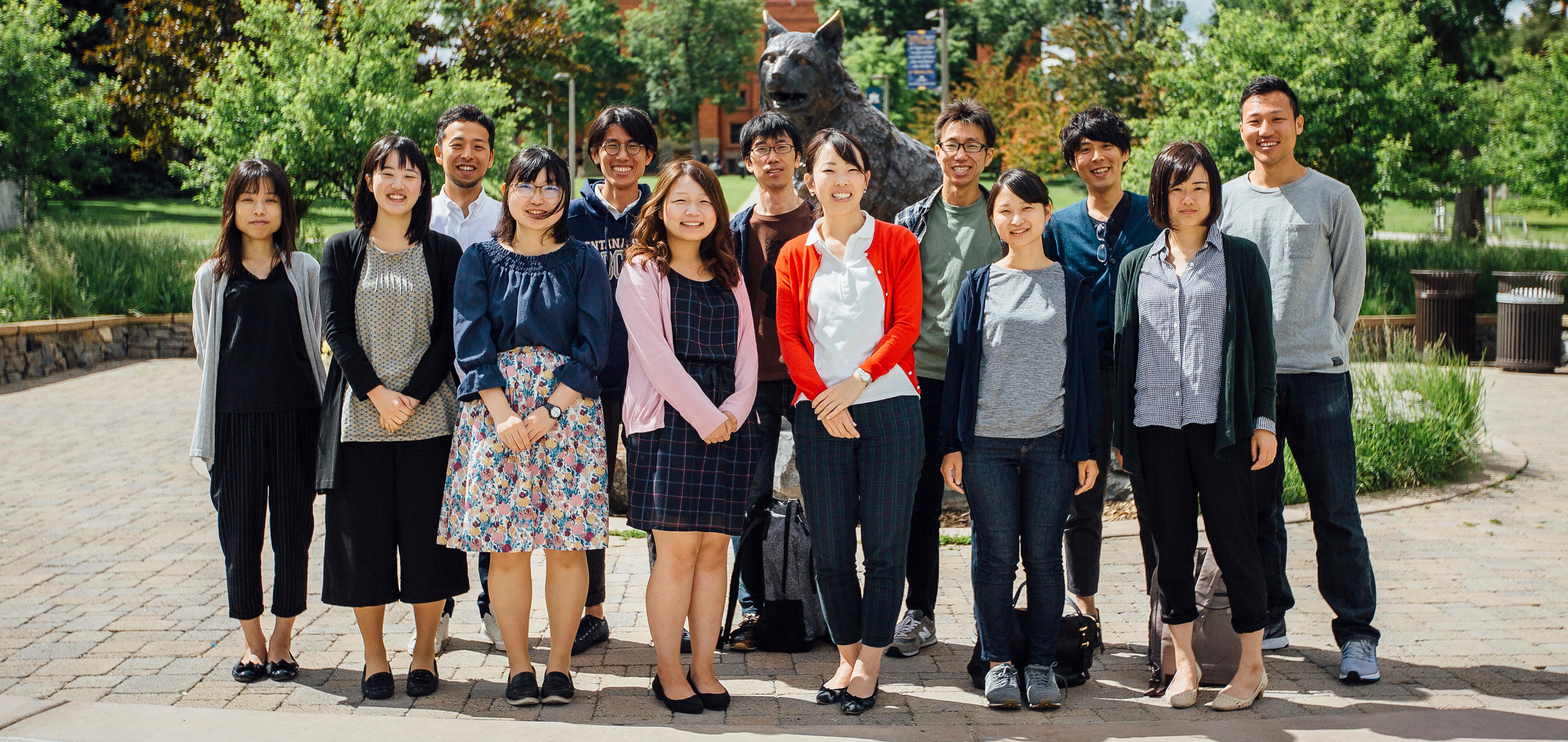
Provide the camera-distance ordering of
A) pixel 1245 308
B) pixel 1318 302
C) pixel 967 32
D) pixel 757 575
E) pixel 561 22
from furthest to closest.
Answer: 1. pixel 967 32
2. pixel 561 22
3. pixel 757 575
4. pixel 1318 302
5. pixel 1245 308

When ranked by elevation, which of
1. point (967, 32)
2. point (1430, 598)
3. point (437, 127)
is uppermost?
point (967, 32)

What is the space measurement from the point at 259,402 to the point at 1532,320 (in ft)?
42.5

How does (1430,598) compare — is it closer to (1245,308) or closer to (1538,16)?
(1245,308)

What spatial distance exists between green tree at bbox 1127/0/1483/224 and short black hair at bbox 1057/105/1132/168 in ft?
40.9

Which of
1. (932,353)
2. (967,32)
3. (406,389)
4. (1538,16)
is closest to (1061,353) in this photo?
(932,353)

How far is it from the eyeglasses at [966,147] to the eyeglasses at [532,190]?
1495 mm

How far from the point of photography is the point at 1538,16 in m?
37.0

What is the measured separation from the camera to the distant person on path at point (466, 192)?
4.63 metres

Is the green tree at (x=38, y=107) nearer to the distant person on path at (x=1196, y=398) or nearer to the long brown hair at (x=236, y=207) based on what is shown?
the long brown hair at (x=236, y=207)

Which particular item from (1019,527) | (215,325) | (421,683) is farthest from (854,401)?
(215,325)

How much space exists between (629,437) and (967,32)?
54037 millimetres

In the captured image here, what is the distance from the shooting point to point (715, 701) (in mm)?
3906

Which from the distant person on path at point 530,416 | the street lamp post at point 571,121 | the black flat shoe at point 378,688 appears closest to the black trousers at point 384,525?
the distant person on path at point 530,416

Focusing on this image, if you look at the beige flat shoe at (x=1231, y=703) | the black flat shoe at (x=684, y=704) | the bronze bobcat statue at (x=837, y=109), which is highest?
the bronze bobcat statue at (x=837, y=109)
